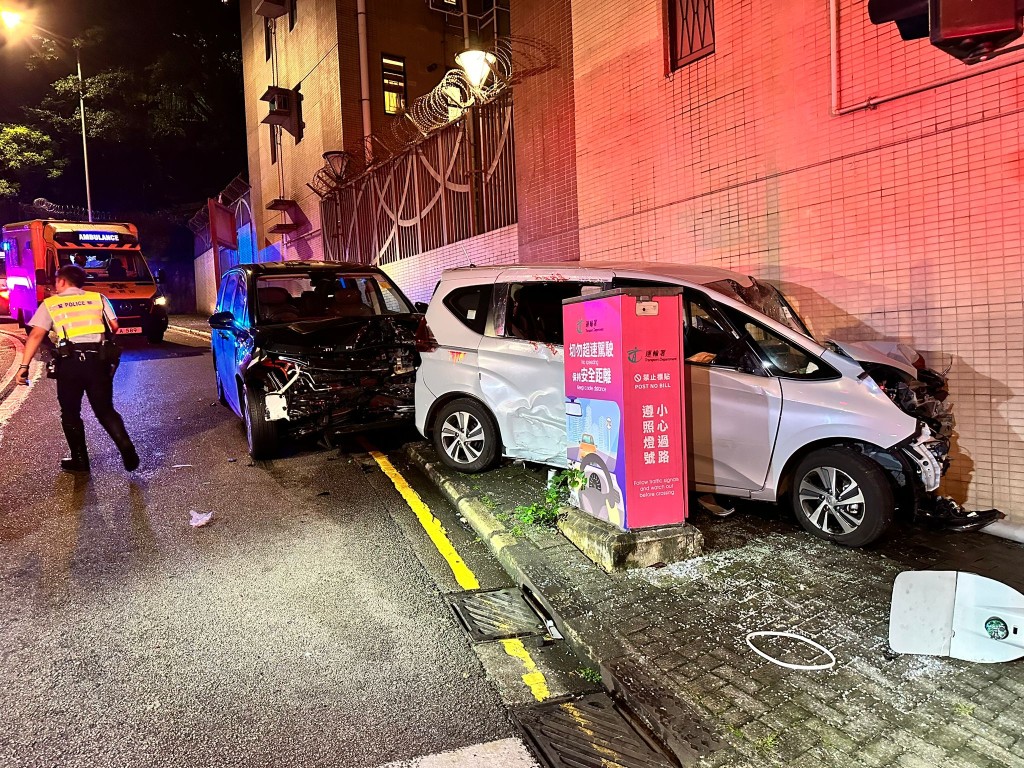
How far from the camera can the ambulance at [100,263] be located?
16.8m

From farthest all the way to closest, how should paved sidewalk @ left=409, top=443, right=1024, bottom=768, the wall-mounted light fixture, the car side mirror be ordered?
1. the wall-mounted light fixture
2. the car side mirror
3. paved sidewalk @ left=409, top=443, right=1024, bottom=768

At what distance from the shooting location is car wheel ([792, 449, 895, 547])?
14.2 feet

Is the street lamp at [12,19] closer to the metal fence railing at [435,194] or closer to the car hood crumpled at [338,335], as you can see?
the metal fence railing at [435,194]

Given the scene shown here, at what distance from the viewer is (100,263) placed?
17031 millimetres

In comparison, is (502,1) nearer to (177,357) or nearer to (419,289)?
(419,289)

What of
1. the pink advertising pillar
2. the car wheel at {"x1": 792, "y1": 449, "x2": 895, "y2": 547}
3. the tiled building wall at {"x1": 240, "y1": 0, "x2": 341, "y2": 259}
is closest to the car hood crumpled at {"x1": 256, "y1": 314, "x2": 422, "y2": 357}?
the pink advertising pillar

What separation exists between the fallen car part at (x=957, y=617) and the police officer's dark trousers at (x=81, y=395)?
6.89 meters

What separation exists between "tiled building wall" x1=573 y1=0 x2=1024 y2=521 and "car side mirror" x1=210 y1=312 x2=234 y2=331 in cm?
488

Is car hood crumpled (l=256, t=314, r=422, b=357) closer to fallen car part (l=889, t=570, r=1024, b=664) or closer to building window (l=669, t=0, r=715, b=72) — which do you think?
building window (l=669, t=0, r=715, b=72)

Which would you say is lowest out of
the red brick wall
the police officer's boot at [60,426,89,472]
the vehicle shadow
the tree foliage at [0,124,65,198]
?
the police officer's boot at [60,426,89,472]

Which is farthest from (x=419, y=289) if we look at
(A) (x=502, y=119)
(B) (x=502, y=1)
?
(B) (x=502, y=1)

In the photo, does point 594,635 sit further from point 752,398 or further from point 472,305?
point 472,305

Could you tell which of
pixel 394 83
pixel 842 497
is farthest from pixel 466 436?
pixel 394 83

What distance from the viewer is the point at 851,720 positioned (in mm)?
2746
